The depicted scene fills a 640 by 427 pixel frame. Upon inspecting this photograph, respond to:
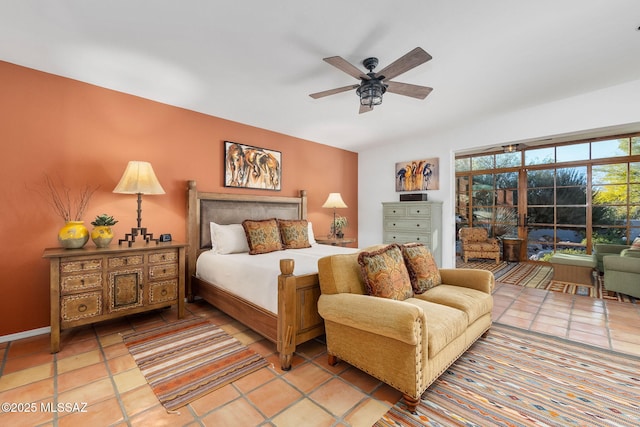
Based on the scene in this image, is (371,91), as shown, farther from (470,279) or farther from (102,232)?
(102,232)

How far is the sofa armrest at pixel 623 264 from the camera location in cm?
352

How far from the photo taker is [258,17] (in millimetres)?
1933

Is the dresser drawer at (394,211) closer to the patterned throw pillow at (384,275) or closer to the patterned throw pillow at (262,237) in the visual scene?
the patterned throw pillow at (262,237)

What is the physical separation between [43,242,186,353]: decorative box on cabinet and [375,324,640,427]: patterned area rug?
7.88ft


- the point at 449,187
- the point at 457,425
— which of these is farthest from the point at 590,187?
the point at 457,425

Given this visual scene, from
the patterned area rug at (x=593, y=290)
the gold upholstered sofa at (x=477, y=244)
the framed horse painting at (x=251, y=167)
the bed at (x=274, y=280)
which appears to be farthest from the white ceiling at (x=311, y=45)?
the gold upholstered sofa at (x=477, y=244)

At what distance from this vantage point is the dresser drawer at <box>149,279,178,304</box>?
2785mm

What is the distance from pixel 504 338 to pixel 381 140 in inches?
143

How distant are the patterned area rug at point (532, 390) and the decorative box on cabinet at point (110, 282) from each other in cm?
240

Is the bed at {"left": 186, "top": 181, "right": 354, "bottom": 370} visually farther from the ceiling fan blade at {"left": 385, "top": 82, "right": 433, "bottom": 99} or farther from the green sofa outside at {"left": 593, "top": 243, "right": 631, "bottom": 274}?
the green sofa outside at {"left": 593, "top": 243, "right": 631, "bottom": 274}

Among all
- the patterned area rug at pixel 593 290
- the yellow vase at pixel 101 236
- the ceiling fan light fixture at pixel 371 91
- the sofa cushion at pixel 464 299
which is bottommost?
the patterned area rug at pixel 593 290

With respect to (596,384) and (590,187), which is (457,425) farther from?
(590,187)

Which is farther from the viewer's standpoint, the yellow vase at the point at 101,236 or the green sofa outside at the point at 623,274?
the green sofa outside at the point at 623,274

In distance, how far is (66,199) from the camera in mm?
2740
